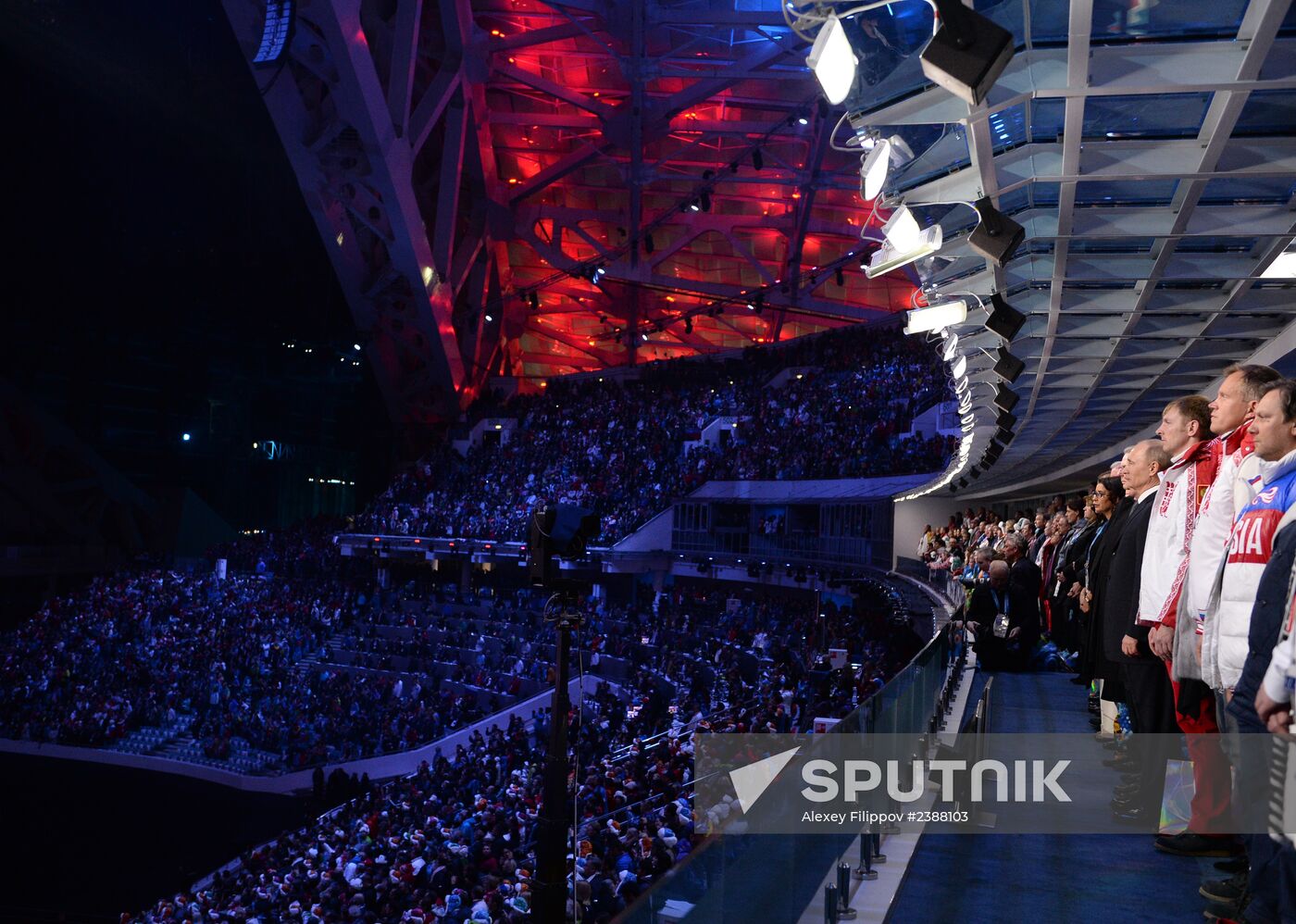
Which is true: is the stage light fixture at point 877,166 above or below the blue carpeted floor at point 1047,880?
above

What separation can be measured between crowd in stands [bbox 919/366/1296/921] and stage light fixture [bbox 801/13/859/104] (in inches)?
65.9

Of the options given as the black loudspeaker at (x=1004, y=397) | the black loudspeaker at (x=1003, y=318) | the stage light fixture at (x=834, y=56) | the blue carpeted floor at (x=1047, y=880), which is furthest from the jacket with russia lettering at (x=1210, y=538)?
the black loudspeaker at (x=1004, y=397)

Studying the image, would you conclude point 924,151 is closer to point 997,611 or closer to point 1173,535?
point 1173,535

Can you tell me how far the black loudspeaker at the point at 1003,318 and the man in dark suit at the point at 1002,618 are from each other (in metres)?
3.09

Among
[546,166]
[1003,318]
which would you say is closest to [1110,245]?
[1003,318]

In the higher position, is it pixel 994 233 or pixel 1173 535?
pixel 994 233

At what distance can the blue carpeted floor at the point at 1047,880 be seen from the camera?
11.8 ft

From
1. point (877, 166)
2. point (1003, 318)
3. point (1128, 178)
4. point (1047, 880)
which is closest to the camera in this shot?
point (1047, 880)

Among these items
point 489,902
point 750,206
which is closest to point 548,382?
point 750,206

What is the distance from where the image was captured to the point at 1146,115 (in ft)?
14.6

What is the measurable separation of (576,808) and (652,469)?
94.0ft

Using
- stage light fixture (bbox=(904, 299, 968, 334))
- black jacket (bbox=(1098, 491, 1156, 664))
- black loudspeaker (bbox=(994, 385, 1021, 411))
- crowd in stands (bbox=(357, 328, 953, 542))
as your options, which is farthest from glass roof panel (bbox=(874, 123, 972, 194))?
crowd in stands (bbox=(357, 328, 953, 542))

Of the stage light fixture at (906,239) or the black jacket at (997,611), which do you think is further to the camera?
the black jacket at (997,611)

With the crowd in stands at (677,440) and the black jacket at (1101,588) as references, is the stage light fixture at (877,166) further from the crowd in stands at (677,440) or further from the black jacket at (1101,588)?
the crowd in stands at (677,440)
